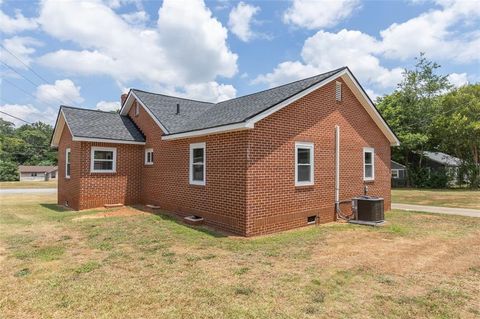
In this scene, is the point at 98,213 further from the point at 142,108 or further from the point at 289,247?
the point at 289,247

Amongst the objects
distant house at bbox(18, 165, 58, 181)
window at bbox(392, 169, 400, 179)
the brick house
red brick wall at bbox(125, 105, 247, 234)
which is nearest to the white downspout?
the brick house

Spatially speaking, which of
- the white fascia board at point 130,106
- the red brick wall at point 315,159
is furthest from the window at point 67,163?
the red brick wall at point 315,159

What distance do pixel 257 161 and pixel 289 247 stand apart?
2.54 m

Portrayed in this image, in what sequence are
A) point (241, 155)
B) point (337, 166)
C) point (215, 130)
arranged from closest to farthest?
point (241, 155) → point (215, 130) → point (337, 166)

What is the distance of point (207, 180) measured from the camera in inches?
395

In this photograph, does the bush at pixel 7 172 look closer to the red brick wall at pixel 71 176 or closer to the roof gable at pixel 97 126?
the roof gable at pixel 97 126

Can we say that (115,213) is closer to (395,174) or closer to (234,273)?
(234,273)

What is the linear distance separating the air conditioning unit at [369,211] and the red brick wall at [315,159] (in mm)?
736

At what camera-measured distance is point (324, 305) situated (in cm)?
432

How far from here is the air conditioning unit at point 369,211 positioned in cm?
1068

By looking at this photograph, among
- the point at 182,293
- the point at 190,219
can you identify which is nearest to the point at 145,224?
the point at 190,219

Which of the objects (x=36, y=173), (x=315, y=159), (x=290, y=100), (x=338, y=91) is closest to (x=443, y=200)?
(x=338, y=91)

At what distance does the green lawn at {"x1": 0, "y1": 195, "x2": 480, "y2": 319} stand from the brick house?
1192 mm

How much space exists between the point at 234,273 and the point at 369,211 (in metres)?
6.94
